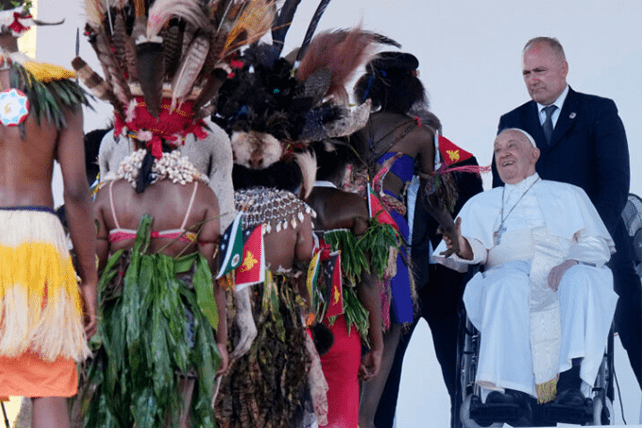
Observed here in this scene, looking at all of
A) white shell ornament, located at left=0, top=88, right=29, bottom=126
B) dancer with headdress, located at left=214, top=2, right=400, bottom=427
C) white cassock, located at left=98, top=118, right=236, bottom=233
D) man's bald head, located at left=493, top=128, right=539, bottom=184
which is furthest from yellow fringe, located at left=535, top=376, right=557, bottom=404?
white shell ornament, located at left=0, top=88, right=29, bottom=126

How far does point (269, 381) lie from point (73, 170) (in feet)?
3.82

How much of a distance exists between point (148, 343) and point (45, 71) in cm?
85

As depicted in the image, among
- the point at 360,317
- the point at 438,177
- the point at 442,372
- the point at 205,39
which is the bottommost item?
the point at 442,372

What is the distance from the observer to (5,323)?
2.83m

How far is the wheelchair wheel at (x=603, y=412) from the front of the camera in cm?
543

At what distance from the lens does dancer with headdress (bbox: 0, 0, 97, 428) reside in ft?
9.34

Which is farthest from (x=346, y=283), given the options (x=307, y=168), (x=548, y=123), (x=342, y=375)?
(x=548, y=123)

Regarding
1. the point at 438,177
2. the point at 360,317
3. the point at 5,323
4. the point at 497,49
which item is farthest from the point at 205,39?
the point at 497,49

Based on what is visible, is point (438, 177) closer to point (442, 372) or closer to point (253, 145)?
point (442, 372)

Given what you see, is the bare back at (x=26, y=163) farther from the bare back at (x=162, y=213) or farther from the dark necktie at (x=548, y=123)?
the dark necktie at (x=548, y=123)

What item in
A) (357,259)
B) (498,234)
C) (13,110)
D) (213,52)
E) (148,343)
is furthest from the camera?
(498,234)

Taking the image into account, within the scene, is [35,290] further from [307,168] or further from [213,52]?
[307,168]

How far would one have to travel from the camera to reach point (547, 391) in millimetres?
5504

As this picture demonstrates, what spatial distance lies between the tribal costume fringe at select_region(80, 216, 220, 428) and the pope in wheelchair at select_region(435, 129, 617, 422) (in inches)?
97.7
